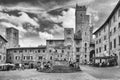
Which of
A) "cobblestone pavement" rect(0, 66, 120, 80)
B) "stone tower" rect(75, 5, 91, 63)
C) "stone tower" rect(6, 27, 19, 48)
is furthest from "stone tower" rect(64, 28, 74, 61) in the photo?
"cobblestone pavement" rect(0, 66, 120, 80)

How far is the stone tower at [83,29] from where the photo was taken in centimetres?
6469

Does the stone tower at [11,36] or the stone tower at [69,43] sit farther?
the stone tower at [11,36]

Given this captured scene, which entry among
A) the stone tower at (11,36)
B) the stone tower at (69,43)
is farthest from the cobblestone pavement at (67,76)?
the stone tower at (11,36)

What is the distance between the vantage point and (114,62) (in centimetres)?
3161

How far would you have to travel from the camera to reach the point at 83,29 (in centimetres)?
6844

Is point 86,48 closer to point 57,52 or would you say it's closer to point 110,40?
point 57,52

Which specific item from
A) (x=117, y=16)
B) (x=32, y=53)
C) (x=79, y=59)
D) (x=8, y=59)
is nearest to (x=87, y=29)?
(x=79, y=59)

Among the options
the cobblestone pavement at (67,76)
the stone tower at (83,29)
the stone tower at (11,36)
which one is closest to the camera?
the cobblestone pavement at (67,76)

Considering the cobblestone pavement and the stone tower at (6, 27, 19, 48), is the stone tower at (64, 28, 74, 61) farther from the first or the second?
the cobblestone pavement

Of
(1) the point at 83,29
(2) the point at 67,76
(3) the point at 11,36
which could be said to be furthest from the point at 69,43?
(2) the point at 67,76

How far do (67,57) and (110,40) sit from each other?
92.6ft

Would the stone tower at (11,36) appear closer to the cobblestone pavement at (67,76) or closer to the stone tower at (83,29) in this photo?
the stone tower at (83,29)

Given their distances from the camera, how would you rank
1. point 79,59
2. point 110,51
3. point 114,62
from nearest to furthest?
point 114,62 → point 110,51 → point 79,59

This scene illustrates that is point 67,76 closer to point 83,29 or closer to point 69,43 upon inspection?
point 69,43
